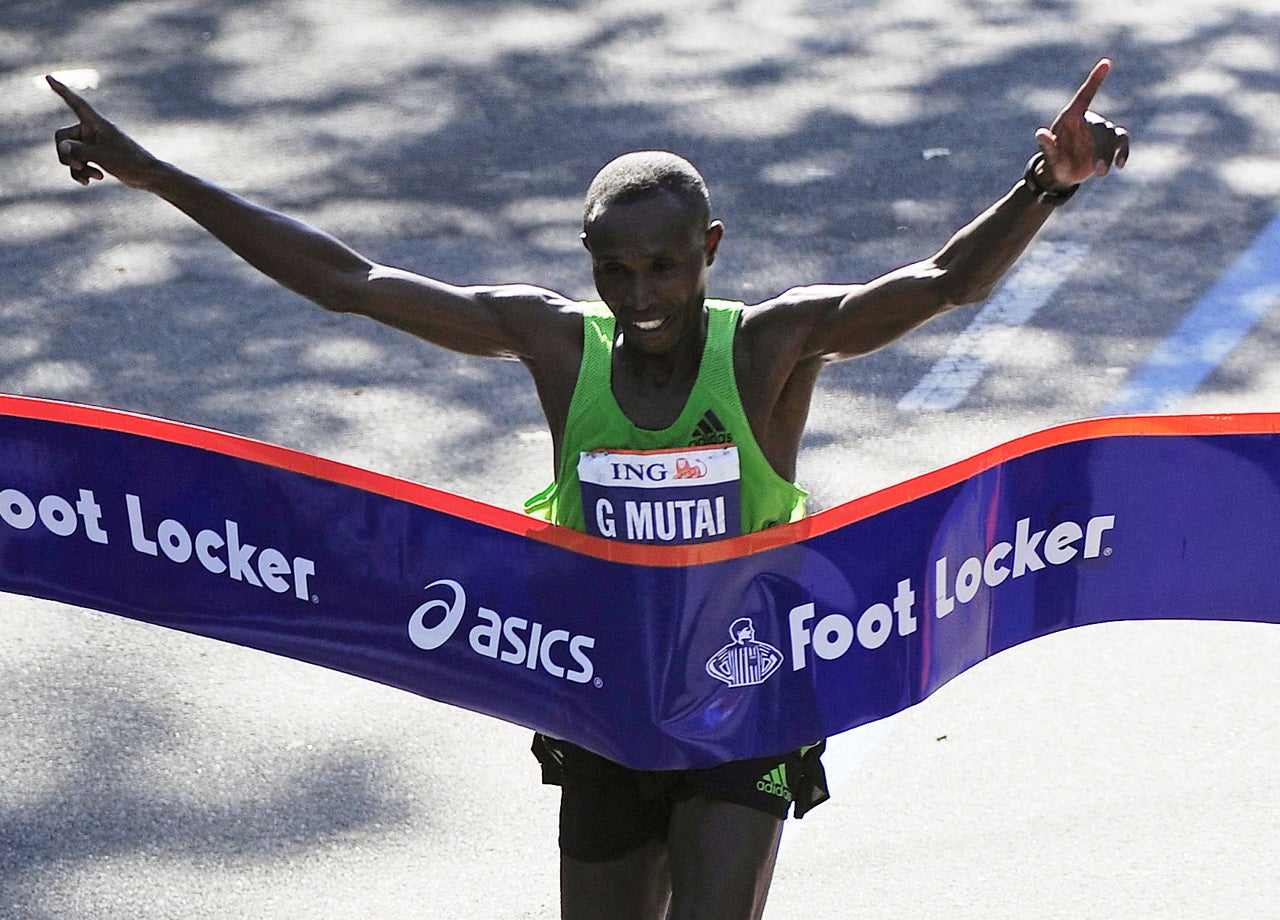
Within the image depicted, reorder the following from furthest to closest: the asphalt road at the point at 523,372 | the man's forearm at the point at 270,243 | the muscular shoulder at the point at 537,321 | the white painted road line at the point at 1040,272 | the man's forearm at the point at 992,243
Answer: the white painted road line at the point at 1040,272, the asphalt road at the point at 523,372, the man's forearm at the point at 270,243, the muscular shoulder at the point at 537,321, the man's forearm at the point at 992,243

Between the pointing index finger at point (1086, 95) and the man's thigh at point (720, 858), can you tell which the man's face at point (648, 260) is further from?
the man's thigh at point (720, 858)

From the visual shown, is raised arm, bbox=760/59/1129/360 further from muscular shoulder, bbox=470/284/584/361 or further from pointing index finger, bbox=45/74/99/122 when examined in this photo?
pointing index finger, bbox=45/74/99/122

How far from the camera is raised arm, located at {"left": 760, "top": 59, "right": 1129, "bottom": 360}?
3.24 meters

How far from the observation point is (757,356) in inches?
139

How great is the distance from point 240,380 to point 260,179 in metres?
2.25

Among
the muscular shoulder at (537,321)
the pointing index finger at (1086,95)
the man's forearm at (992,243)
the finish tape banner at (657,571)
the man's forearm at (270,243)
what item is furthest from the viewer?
the man's forearm at (270,243)

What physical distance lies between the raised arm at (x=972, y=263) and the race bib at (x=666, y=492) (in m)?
0.29

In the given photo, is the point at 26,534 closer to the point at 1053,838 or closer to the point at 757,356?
the point at 757,356

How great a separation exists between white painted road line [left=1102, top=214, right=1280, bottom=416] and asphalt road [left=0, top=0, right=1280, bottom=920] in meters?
0.08

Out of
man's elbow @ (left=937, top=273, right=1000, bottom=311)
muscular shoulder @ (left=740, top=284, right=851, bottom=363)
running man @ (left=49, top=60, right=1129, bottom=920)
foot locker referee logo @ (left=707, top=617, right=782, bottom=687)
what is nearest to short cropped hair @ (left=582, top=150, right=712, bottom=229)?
running man @ (left=49, top=60, right=1129, bottom=920)

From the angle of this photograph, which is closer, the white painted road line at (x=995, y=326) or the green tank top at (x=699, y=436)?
the green tank top at (x=699, y=436)

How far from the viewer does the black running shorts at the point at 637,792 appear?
349 cm

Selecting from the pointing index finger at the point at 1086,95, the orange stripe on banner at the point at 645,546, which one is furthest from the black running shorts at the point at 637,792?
the pointing index finger at the point at 1086,95

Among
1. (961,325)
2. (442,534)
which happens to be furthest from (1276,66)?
(442,534)
